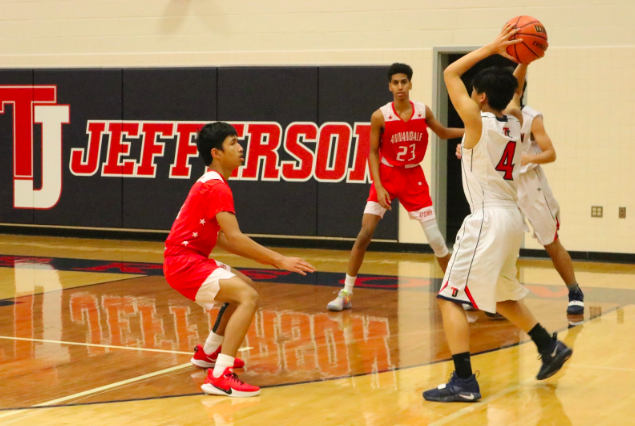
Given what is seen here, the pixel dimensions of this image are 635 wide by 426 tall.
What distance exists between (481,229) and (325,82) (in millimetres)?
6643

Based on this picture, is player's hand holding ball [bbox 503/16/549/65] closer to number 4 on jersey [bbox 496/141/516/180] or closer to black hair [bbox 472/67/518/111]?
black hair [bbox 472/67/518/111]

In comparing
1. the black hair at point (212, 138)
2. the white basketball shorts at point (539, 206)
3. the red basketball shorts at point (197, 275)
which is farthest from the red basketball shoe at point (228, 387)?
the white basketball shorts at point (539, 206)

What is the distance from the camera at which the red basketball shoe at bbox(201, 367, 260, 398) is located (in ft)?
15.4

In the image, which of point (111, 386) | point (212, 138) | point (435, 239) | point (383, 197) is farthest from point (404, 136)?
point (111, 386)

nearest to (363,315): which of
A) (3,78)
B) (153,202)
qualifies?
(153,202)

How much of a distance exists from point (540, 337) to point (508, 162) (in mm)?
933

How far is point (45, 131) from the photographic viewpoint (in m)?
12.5

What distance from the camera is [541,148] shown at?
687 centimetres

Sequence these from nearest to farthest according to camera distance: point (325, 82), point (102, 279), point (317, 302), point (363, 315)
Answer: point (363, 315)
point (317, 302)
point (102, 279)
point (325, 82)

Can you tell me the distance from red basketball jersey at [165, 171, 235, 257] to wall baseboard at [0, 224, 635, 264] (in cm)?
603

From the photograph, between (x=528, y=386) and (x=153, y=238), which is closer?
(x=528, y=386)

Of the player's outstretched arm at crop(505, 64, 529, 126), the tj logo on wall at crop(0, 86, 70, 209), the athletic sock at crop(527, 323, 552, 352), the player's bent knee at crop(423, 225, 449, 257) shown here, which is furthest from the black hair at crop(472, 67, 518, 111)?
the tj logo on wall at crop(0, 86, 70, 209)

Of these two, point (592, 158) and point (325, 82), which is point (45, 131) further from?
point (592, 158)

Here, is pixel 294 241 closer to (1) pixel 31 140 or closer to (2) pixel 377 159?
(1) pixel 31 140
